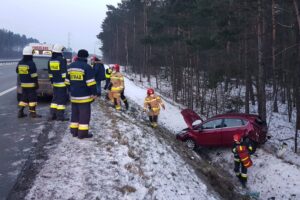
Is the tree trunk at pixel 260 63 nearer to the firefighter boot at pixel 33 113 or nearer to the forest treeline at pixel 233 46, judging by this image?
the forest treeline at pixel 233 46

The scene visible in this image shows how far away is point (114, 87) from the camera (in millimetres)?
14055

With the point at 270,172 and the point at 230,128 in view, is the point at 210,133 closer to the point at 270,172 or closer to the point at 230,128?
the point at 230,128

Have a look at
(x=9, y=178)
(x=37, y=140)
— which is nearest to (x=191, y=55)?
(x=37, y=140)

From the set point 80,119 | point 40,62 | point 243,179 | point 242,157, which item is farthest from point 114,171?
point 40,62

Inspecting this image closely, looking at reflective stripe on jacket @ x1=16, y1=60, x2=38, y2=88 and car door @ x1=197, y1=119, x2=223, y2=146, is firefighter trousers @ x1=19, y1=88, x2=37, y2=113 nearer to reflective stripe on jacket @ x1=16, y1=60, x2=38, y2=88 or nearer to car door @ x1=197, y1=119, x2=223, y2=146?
reflective stripe on jacket @ x1=16, y1=60, x2=38, y2=88

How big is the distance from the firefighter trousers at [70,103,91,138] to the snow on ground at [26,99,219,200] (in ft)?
0.67

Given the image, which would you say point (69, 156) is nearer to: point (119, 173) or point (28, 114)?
point (119, 173)

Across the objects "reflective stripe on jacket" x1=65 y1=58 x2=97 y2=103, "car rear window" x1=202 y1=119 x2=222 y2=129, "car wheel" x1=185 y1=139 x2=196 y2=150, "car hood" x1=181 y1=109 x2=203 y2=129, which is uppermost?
"reflective stripe on jacket" x1=65 y1=58 x2=97 y2=103

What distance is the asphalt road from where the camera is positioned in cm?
671

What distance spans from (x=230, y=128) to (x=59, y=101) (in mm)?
8056

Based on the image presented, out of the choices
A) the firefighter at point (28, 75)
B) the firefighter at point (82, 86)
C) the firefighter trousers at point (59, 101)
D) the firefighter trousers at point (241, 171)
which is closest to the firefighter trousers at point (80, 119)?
the firefighter at point (82, 86)

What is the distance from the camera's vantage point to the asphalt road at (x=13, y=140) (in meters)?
6.71

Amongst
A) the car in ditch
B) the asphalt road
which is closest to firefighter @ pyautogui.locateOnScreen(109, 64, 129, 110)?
the car in ditch

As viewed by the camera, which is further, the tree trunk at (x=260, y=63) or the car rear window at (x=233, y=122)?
the tree trunk at (x=260, y=63)
